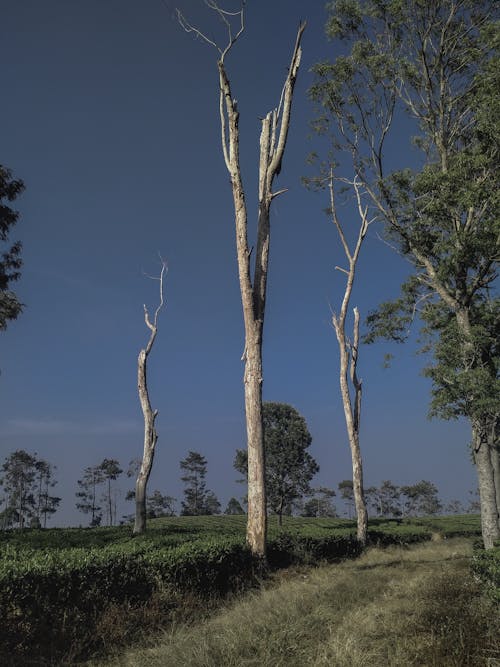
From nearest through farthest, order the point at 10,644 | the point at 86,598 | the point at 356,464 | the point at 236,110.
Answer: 1. the point at 10,644
2. the point at 86,598
3. the point at 236,110
4. the point at 356,464

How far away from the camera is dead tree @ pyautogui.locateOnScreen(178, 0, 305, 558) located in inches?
455

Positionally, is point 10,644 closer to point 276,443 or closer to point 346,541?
point 346,541

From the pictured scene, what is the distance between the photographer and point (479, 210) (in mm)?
16328

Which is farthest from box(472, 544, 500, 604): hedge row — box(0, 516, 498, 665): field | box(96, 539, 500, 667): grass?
box(96, 539, 500, 667): grass

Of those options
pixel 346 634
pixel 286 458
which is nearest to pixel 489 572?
pixel 346 634

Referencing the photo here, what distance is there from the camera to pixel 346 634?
16.5ft

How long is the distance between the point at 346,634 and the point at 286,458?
42791 millimetres

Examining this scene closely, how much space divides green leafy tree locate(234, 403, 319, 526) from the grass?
1528 inches

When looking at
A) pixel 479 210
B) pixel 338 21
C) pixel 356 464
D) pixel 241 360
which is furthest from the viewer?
pixel 356 464

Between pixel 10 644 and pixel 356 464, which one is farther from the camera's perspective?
pixel 356 464

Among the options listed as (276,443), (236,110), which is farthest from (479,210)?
(276,443)

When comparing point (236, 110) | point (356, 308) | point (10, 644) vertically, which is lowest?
point (10, 644)

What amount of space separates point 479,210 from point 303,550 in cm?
1247

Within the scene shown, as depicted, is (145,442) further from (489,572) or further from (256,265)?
(489,572)
